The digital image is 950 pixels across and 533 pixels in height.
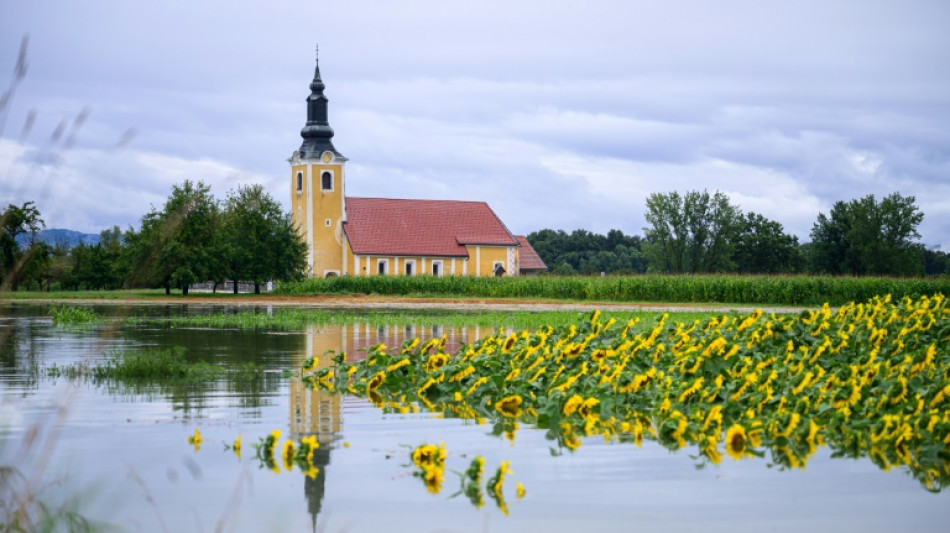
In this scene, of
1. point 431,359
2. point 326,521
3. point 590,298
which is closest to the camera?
point 326,521

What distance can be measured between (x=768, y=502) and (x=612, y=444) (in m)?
2.43

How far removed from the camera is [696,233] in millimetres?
98000

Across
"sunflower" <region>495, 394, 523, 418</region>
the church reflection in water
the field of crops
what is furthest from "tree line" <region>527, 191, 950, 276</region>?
"sunflower" <region>495, 394, 523, 418</region>

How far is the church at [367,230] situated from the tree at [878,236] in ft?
111

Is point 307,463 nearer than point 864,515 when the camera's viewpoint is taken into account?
No

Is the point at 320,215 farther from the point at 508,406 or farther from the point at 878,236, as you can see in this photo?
the point at 508,406

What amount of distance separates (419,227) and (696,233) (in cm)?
2591

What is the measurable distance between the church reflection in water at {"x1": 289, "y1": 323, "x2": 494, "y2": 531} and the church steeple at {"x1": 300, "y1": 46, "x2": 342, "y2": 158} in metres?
54.9

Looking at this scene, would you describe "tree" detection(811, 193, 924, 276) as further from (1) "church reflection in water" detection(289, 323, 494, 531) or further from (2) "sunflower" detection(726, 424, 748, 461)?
(2) "sunflower" detection(726, 424, 748, 461)

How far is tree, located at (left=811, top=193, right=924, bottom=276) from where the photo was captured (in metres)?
101

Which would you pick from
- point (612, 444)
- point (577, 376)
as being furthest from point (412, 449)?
point (577, 376)

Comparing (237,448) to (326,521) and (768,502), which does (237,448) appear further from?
(768,502)

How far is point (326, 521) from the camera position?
723 centimetres

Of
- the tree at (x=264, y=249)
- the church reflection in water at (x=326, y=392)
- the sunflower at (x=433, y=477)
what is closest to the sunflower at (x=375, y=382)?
the church reflection in water at (x=326, y=392)
